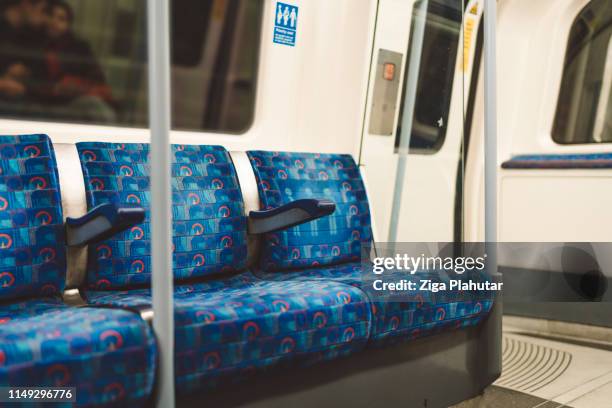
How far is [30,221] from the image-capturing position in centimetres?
181

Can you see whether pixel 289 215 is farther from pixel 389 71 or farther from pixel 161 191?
pixel 389 71

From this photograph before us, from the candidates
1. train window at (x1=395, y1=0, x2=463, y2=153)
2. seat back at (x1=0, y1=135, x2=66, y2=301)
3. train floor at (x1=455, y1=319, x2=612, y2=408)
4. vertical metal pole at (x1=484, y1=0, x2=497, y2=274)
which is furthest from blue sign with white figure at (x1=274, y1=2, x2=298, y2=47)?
train floor at (x1=455, y1=319, x2=612, y2=408)

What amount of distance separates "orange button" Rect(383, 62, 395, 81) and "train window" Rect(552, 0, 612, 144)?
1587 millimetres

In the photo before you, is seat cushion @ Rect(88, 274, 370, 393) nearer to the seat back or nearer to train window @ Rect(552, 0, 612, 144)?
the seat back

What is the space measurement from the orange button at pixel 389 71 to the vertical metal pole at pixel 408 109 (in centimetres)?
7

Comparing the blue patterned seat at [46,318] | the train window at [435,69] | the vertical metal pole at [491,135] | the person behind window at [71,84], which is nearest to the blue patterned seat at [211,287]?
the blue patterned seat at [46,318]

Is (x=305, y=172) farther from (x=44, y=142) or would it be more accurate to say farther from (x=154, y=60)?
(x=154, y=60)

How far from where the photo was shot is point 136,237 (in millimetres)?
2055

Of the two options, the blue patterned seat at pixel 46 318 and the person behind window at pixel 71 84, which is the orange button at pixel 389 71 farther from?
the blue patterned seat at pixel 46 318

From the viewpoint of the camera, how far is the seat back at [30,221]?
5.77ft

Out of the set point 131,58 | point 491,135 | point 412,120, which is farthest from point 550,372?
point 131,58

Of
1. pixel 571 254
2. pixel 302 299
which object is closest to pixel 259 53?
pixel 302 299

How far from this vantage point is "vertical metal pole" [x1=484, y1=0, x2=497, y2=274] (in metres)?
2.45

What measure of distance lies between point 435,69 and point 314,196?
3.01 ft
